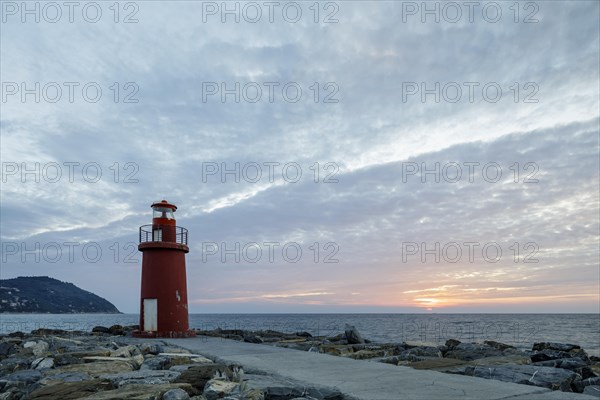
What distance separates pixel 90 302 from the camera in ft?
577

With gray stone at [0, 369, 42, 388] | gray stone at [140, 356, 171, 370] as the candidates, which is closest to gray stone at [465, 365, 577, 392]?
gray stone at [140, 356, 171, 370]

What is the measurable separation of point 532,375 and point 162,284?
37.4 feet

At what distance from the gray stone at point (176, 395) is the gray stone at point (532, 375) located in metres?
4.03

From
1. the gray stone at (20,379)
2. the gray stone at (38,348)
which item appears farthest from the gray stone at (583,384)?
the gray stone at (38,348)

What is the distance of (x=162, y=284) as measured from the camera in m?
15.3

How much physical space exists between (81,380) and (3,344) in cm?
762

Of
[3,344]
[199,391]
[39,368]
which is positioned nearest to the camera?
[199,391]

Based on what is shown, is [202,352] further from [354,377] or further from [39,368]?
[354,377]

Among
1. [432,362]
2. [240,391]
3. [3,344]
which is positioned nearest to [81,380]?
[240,391]

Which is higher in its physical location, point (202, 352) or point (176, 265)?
point (176, 265)

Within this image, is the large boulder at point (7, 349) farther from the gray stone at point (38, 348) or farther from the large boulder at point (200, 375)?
the large boulder at point (200, 375)

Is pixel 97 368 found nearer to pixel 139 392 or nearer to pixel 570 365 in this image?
pixel 139 392

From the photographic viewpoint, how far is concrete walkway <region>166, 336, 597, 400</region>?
16.7 ft

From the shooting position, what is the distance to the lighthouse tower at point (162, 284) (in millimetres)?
15336
